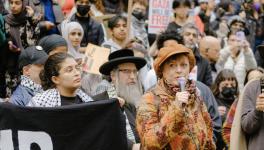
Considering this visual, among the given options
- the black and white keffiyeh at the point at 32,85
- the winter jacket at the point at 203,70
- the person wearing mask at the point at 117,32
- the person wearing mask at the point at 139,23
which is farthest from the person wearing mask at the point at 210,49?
the black and white keffiyeh at the point at 32,85

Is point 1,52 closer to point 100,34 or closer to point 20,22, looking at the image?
point 20,22

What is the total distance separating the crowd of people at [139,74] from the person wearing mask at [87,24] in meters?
0.01

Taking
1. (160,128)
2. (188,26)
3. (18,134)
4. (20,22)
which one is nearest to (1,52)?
(20,22)

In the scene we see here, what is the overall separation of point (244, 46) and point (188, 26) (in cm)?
100

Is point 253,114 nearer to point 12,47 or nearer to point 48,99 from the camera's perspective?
point 48,99

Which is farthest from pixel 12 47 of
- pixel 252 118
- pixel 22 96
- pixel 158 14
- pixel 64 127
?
pixel 252 118

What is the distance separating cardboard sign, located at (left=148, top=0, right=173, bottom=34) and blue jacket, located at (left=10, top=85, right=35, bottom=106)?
Answer: 5179 mm

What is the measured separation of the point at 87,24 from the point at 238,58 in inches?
93.8

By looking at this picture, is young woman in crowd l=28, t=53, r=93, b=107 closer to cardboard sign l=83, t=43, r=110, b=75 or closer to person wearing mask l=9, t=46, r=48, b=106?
person wearing mask l=9, t=46, r=48, b=106

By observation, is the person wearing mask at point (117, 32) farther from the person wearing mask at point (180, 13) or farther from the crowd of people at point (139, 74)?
the person wearing mask at point (180, 13)

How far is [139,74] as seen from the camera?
10008 mm

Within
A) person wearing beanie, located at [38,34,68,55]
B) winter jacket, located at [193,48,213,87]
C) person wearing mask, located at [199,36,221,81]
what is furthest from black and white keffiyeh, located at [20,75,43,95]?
person wearing mask, located at [199,36,221,81]

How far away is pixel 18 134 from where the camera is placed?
6582mm

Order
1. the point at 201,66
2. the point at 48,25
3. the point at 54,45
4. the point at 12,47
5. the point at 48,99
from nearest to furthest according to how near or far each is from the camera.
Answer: the point at 48,99 → the point at 54,45 → the point at 12,47 → the point at 201,66 → the point at 48,25
